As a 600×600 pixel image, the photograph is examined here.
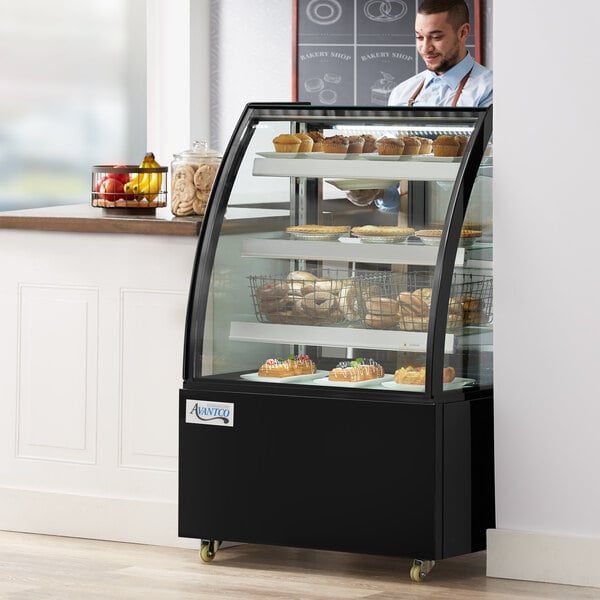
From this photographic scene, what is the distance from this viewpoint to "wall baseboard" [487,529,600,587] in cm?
373

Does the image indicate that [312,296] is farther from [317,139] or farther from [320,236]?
[317,139]

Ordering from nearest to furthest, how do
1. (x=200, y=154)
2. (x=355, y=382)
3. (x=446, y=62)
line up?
(x=355, y=382)
(x=200, y=154)
(x=446, y=62)

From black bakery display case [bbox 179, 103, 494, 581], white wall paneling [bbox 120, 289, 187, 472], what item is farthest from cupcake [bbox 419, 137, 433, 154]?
white wall paneling [bbox 120, 289, 187, 472]

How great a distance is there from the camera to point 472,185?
368 centimetres

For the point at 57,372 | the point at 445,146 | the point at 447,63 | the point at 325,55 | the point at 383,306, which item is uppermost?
the point at 325,55

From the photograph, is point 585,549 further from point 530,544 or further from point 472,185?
point 472,185

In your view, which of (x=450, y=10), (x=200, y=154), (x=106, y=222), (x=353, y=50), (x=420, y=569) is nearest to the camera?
(x=420, y=569)

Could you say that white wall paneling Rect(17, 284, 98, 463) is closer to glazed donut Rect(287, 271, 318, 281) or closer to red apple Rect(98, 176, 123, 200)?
red apple Rect(98, 176, 123, 200)

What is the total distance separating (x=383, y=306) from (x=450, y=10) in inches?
86.6

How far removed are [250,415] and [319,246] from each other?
0.57 meters

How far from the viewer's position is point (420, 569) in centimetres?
371

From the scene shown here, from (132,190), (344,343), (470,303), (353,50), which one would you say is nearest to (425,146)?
(470,303)

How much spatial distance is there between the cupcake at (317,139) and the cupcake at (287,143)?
0.18 ft

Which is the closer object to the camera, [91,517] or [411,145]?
[411,145]
